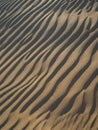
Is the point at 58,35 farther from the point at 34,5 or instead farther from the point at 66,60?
the point at 34,5

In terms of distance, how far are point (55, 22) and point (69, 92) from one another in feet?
6.23

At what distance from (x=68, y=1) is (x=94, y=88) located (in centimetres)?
267

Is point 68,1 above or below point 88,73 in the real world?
above

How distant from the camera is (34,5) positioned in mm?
6430

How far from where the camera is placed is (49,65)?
15.9 ft

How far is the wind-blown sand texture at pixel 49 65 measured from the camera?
4.07 m

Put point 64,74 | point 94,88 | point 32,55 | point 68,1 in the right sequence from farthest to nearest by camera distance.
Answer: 1. point 68,1
2. point 32,55
3. point 64,74
4. point 94,88

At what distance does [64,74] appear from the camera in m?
4.59

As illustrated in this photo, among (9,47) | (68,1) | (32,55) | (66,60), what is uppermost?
(68,1)

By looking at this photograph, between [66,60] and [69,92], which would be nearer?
[69,92]

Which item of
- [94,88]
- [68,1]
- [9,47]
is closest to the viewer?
[94,88]

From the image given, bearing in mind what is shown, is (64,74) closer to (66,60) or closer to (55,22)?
(66,60)

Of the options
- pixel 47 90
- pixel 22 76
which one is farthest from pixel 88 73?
pixel 22 76

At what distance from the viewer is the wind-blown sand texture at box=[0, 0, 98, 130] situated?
13.4ft
